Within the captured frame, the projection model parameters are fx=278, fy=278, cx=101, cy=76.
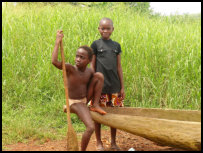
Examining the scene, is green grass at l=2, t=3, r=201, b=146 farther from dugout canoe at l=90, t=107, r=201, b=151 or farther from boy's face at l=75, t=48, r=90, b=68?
boy's face at l=75, t=48, r=90, b=68

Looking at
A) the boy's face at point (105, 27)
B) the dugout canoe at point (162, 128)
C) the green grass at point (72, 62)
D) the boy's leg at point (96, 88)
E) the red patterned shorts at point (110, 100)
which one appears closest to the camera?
the dugout canoe at point (162, 128)

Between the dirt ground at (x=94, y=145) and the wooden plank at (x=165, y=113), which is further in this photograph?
the dirt ground at (x=94, y=145)

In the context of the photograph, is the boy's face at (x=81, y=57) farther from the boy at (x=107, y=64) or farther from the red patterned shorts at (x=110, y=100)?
the red patterned shorts at (x=110, y=100)

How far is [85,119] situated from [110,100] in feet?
2.39

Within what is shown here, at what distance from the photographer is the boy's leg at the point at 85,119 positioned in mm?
2490

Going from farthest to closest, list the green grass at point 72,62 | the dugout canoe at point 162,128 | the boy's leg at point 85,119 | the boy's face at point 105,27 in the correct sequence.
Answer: the green grass at point 72,62 → the boy's face at point 105,27 → the boy's leg at point 85,119 → the dugout canoe at point 162,128

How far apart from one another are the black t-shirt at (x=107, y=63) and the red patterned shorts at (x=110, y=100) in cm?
7

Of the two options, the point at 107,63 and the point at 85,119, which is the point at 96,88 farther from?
the point at 107,63

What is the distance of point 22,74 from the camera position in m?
5.04

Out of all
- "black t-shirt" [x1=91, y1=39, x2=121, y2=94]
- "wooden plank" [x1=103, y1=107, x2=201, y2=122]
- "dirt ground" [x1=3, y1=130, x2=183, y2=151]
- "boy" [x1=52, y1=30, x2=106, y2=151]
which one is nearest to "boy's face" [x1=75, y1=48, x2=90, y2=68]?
"boy" [x1=52, y1=30, x2=106, y2=151]

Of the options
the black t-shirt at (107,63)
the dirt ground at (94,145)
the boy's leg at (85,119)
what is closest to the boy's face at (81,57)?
the boy's leg at (85,119)

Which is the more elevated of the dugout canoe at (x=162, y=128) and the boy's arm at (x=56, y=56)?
the boy's arm at (x=56, y=56)

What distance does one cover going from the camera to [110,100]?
3236 millimetres

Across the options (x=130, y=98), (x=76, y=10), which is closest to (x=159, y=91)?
(x=130, y=98)
